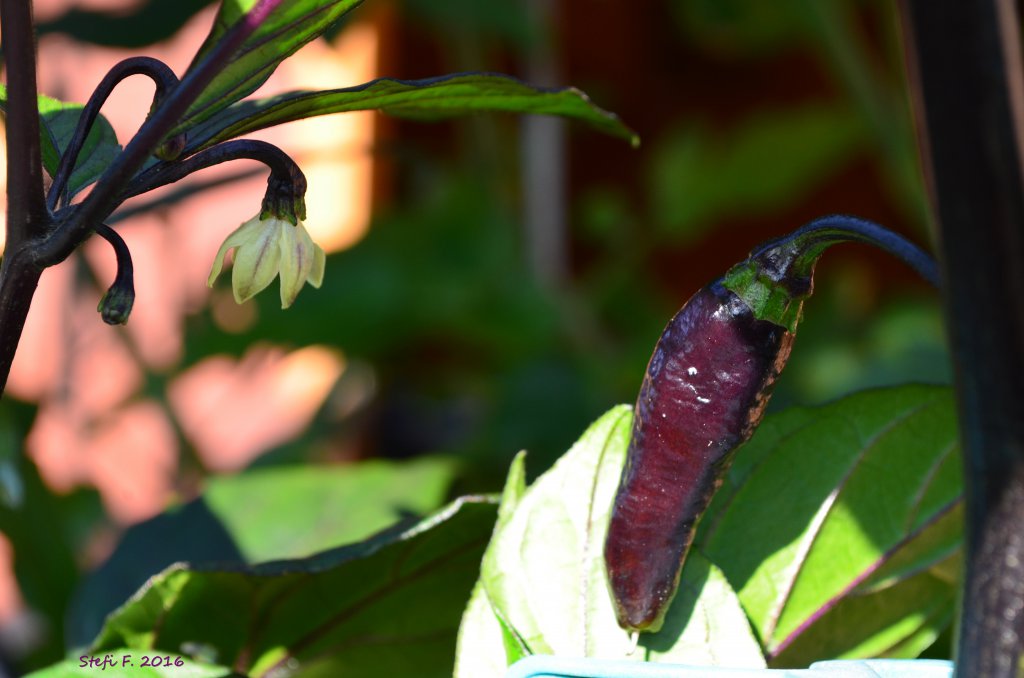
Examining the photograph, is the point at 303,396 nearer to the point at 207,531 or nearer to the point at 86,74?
the point at 86,74

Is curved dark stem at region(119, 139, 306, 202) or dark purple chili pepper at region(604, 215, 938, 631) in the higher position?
curved dark stem at region(119, 139, 306, 202)

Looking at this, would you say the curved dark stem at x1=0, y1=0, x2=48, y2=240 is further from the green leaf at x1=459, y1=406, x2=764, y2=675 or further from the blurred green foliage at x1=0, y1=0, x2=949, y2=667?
the blurred green foliage at x1=0, y1=0, x2=949, y2=667

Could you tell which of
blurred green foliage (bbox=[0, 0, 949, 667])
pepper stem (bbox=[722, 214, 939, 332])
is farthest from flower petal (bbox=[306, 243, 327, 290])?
blurred green foliage (bbox=[0, 0, 949, 667])

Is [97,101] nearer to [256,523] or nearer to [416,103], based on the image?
[416,103]

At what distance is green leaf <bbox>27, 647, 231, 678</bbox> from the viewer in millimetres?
281

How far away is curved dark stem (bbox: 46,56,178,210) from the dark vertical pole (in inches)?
6.2

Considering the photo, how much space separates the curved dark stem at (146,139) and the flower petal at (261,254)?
50mm

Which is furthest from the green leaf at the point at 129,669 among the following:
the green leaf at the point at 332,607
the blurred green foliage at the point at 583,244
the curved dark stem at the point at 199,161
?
the blurred green foliage at the point at 583,244

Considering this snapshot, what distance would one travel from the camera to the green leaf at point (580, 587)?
27 cm

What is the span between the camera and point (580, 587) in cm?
27

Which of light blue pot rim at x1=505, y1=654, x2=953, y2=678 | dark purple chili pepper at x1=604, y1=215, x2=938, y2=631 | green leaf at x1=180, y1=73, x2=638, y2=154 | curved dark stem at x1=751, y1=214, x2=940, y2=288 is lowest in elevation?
light blue pot rim at x1=505, y1=654, x2=953, y2=678

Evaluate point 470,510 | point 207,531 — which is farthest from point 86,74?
point 470,510

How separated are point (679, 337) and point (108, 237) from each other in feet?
0.41

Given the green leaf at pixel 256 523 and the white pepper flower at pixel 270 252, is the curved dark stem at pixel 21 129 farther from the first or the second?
the green leaf at pixel 256 523
